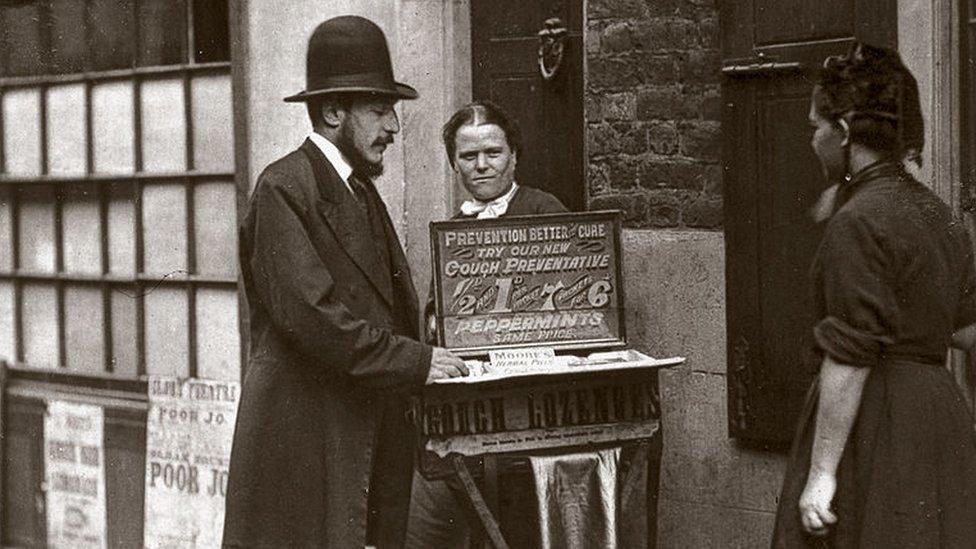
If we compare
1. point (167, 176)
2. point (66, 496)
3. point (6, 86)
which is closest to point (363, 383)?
point (167, 176)

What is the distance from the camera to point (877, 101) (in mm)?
4117

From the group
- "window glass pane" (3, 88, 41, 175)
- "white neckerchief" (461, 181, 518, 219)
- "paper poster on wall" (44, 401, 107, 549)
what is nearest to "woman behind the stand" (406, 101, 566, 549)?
"white neckerchief" (461, 181, 518, 219)

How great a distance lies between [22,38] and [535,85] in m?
3.00

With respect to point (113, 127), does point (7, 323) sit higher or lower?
lower

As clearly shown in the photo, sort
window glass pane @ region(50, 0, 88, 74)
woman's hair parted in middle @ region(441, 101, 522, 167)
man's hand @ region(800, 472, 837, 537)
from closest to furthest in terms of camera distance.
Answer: man's hand @ region(800, 472, 837, 537)
woman's hair parted in middle @ region(441, 101, 522, 167)
window glass pane @ region(50, 0, 88, 74)

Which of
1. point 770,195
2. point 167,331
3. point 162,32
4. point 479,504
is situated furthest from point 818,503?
point 162,32

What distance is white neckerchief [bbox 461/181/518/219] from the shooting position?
5916 mm

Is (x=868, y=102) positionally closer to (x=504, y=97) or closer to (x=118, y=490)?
(x=504, y=97)

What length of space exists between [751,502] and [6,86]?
4.64 metres

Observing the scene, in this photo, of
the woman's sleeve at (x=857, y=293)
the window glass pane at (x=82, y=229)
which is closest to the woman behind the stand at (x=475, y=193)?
the woman's sleeve at (x=857, y=293)

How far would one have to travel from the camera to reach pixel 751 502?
6203 mm

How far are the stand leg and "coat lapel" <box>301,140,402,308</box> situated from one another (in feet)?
1.93

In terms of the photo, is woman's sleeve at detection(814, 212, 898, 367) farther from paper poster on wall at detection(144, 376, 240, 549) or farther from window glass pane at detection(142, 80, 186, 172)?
window glass pane at detection(142, 80, 186, 172)

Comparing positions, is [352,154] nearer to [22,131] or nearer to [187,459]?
[187,459]
